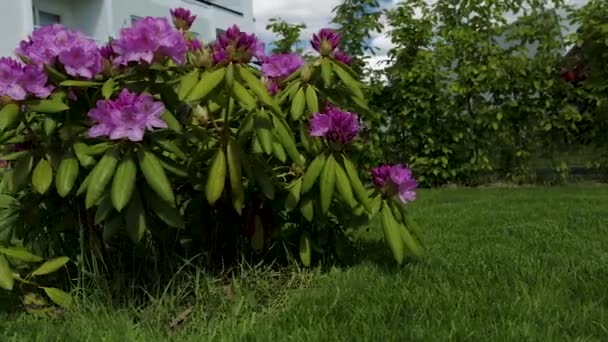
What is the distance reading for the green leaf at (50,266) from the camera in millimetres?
2840

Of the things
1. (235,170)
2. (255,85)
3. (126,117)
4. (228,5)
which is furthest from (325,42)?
(228,5)

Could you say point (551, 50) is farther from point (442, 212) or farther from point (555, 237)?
point (555, 237)

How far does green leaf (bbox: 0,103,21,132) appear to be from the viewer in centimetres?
257

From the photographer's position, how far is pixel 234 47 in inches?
108

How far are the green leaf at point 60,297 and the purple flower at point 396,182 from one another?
1.43 metres

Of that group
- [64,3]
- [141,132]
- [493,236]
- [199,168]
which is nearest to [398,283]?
[199,168]

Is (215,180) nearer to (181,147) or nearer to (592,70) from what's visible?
(181,147)

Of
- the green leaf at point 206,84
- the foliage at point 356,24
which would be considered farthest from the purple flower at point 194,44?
the foliage at point 356,24

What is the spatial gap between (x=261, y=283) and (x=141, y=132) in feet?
3.08

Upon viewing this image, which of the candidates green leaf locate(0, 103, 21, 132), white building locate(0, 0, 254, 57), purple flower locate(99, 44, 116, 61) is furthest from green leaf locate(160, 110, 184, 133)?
white building locate(0, 0, 254, 57)

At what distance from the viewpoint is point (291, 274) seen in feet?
10.6

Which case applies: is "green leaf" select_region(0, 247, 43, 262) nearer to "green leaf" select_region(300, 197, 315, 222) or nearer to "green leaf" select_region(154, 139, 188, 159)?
"green leaf" select_region(154, 139, 188, 159)

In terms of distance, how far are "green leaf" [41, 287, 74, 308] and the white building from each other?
9748mm

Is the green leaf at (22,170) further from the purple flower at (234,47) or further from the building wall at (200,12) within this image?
the building wall at (200,12)
